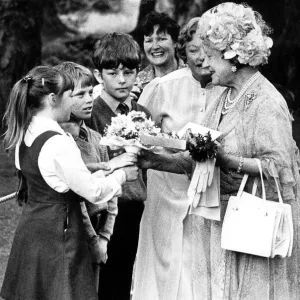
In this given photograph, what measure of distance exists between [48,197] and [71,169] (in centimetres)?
22

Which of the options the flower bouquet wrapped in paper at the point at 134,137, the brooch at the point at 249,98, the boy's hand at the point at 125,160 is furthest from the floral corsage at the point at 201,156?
the boy's hand at the point at 125,160

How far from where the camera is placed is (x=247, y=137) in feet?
15.3

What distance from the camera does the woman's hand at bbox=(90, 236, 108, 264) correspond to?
505 centimetres

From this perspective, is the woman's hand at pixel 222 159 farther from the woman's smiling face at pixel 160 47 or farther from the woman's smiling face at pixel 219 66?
the woman's smiling face at pixel 160 47

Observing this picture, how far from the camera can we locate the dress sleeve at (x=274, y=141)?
4.55 m

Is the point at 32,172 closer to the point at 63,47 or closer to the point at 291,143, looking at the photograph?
the point at 291,143

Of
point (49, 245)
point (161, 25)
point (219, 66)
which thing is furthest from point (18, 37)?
point (49, 245)

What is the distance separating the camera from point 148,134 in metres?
4.75

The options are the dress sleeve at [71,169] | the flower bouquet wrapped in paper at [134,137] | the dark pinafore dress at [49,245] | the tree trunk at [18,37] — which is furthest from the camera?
the tree trunk at [18,37]

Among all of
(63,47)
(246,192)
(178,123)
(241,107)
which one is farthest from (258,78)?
(63,47)

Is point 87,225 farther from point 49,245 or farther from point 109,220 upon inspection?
point 49,245

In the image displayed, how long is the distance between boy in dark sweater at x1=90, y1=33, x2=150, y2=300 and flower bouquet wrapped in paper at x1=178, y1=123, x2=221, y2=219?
0.74m

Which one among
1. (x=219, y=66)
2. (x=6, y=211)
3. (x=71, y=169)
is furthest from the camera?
(x=6, y=211)

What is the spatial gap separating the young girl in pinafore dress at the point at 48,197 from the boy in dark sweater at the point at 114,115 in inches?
27.9
